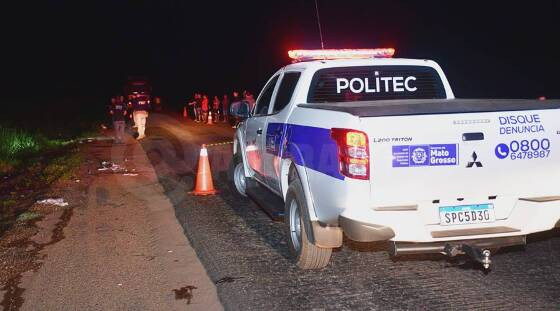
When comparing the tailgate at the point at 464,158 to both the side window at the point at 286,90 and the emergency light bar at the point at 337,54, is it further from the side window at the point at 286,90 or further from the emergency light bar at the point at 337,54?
the emergency light bar at the point at 337,54

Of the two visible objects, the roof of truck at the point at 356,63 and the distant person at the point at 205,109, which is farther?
the distant person at the point at 205,109

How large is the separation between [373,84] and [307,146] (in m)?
1.54

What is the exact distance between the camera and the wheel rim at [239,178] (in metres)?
9.85

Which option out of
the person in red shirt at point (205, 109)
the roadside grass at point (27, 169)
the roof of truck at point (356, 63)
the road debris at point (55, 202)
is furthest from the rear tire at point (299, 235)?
the person in red shirt at point (205, 109)

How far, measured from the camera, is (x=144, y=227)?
327 inches

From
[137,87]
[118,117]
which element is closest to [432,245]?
[118,117]

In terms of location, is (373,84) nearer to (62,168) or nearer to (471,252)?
(471,252)

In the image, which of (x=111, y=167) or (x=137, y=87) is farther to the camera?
(x=137, y=87)

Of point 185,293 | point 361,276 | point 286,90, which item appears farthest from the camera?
point 286,90

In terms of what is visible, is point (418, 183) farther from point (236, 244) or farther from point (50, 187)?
point (50, 187)

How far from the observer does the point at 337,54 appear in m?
7.74

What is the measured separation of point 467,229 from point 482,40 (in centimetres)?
7015

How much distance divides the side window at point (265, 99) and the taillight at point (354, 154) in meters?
3.12

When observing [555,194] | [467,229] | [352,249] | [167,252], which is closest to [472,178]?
[467,229]
